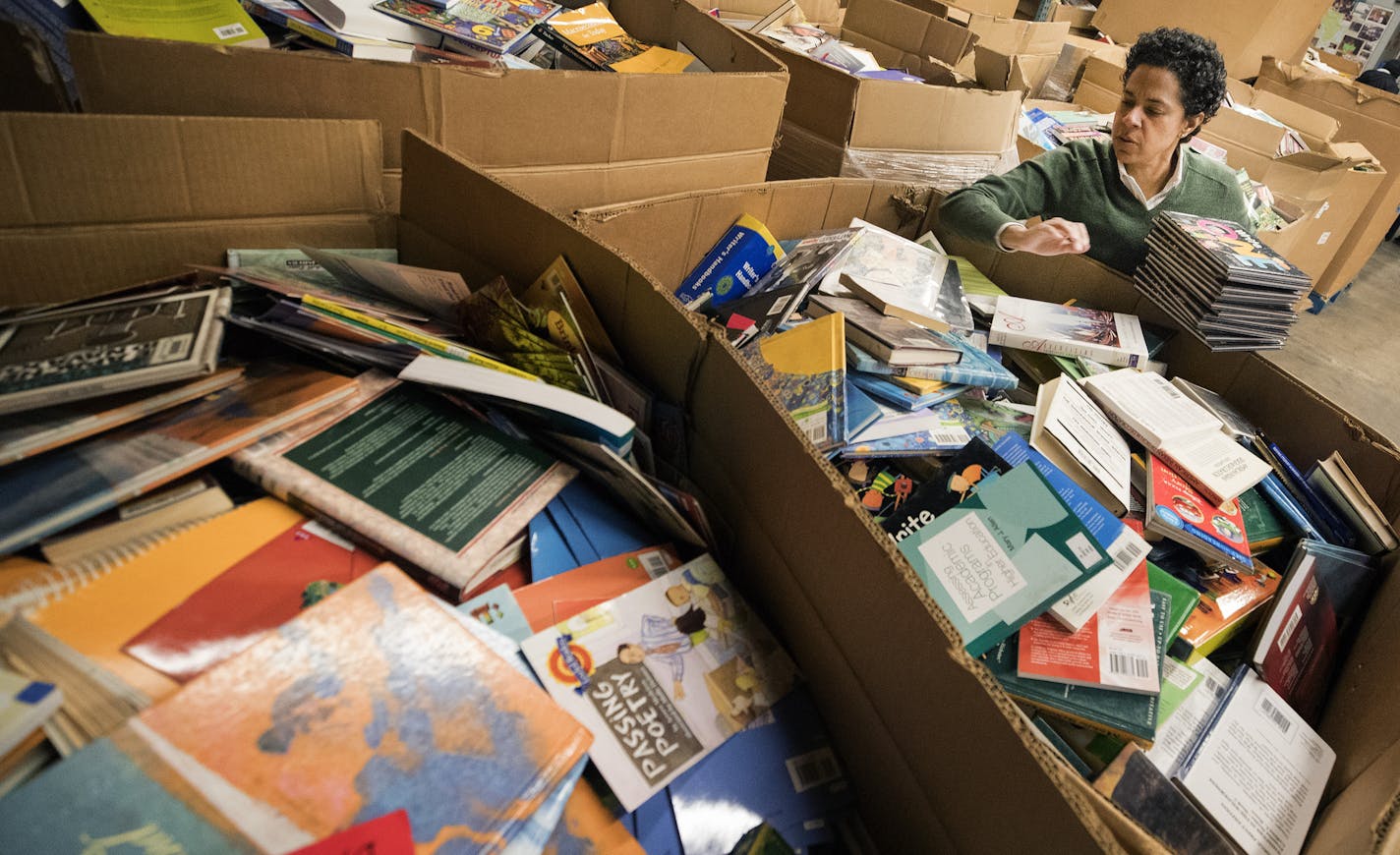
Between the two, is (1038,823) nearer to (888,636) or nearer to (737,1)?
(888,636)

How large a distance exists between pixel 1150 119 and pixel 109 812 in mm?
2077

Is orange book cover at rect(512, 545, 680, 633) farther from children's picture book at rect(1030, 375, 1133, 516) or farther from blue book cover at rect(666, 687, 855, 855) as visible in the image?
children's picture book at rect(1030, 375, 1133, 516)

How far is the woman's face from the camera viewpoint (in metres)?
1.67

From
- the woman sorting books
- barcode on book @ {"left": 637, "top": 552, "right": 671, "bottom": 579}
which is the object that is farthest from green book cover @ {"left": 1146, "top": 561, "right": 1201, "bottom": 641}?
A: the woman sorting books

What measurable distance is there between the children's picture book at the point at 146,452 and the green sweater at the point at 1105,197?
4.86ft

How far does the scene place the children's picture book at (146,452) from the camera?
658 mm

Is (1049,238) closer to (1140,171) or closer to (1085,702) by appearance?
(1140,171)

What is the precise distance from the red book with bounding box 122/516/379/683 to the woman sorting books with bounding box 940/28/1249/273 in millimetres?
1352

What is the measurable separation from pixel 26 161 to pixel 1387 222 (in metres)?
4.92

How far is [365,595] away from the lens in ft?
2.13

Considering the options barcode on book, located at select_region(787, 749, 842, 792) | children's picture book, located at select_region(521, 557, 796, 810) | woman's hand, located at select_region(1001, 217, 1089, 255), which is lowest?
barcode on book, located at select_region(787, 749, 842, 792)

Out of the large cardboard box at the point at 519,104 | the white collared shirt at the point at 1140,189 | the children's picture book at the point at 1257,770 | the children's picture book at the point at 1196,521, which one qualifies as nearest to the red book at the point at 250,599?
the large cardboard box at the point at 519,104

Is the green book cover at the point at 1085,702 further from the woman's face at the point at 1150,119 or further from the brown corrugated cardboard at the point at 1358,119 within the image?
the brown corrugated cardboard at the point at 1358,119

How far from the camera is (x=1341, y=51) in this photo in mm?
5172
